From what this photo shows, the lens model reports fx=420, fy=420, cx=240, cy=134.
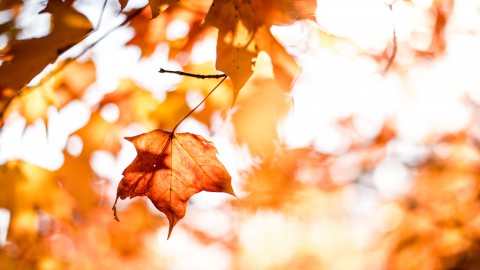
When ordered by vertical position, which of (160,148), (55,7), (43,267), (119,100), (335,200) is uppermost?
(55,7)

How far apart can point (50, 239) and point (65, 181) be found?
131cm

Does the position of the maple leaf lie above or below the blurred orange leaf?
below

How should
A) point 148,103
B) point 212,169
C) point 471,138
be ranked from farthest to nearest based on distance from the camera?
point 471,138 → point 148,103 → point 212,169

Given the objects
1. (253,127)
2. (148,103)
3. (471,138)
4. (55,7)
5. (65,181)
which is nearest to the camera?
(55,7)

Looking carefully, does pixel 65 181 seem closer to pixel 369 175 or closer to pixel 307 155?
pixel 307 155

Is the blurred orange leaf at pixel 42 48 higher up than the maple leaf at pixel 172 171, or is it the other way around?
the blurred orange leaf at pixel 42 48

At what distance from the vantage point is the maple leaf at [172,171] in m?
0.83

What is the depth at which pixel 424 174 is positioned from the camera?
269 cm

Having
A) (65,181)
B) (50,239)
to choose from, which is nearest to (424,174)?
(65,181)

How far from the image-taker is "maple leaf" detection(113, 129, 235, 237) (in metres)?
0.83

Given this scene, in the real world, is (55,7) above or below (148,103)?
above

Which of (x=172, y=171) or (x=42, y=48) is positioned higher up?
(x=42, y=48)

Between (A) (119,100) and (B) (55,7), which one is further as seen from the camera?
(A) (119,100)

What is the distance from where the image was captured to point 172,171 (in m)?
0.89
